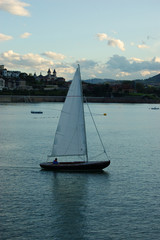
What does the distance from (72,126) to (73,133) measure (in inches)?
31.4

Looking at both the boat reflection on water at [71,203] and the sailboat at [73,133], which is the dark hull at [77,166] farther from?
the boat reflection on water at [71,203]

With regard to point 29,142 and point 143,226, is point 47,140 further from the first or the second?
point 143,226

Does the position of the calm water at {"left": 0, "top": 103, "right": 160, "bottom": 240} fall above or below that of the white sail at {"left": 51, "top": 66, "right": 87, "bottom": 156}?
below

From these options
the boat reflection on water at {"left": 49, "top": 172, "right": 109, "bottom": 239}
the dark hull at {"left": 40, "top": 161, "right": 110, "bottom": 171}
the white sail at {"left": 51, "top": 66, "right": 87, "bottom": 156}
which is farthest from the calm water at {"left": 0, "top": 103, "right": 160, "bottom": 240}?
the white sail at {"left": 51, "top": 66, "right": 87, "bottom": 156}

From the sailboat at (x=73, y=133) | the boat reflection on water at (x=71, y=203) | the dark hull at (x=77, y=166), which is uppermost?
the sailboat at (x=73, y=133)

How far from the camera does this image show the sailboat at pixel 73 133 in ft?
126

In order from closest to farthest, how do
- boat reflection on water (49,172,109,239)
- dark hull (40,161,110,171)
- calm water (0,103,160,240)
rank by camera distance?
calm water (0,103,160,240)
boat reflection on water (49,172,109,239)
dark hull (40,161,110,171)

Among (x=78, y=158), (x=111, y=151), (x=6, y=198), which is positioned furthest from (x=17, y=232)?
(x=111, y=151)

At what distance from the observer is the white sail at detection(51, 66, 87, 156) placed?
38.3 metres

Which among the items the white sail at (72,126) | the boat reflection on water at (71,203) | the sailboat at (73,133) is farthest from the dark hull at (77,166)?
the white sail at (72,126)

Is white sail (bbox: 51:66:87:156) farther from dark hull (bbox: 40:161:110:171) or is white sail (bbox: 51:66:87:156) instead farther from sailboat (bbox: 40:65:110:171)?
dark hull (bbox: 40:161:110:171)

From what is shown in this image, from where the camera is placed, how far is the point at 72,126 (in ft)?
128

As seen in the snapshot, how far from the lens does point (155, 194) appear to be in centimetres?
3381

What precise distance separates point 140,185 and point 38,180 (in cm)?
1082
